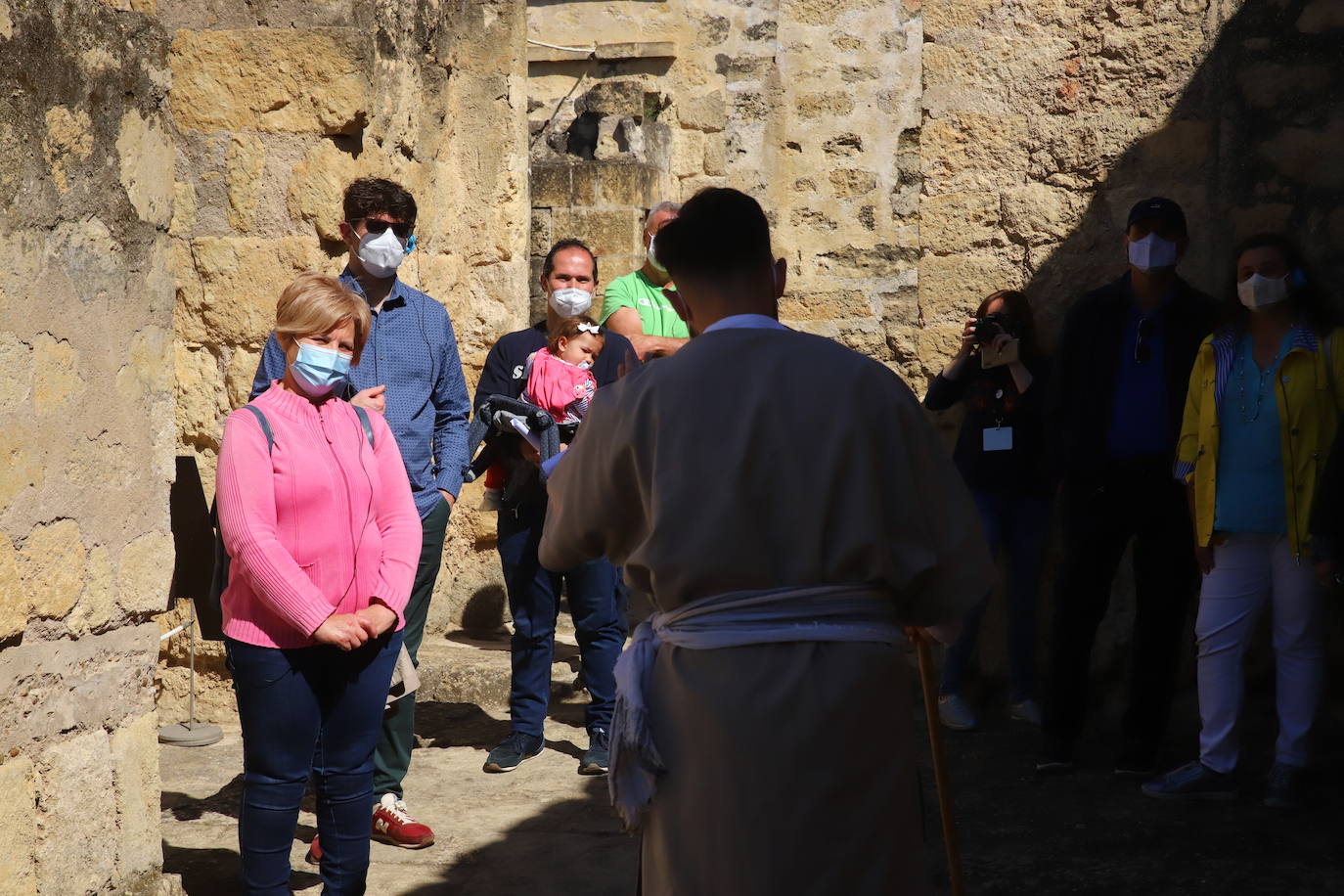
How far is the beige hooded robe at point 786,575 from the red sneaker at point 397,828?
192 centimetres

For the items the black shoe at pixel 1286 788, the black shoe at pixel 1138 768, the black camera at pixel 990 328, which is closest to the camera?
the black shoe at pixel 1286 788

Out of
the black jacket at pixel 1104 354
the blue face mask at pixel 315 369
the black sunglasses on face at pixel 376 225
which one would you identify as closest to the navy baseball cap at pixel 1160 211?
the black jacket at pixel 1104 354

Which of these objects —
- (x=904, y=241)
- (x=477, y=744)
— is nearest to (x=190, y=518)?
(x=477, y=744)

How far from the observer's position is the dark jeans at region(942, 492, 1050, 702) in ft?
16.2

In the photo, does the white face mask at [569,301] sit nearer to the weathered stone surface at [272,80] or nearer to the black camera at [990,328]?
the weathered stone surface at [272,80]

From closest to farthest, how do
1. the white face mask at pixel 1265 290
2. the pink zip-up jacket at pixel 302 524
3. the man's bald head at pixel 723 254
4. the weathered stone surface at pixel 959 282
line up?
the man's bald head at pixel 723 254 → the pink zip-up jacket at pixel 302 524 → the white face mask at pixel 1265 290 → the weathered stone surface at pixel 959 282

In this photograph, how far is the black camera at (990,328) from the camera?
189 inches

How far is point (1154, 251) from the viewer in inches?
171

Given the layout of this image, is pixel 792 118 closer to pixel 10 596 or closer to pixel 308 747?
pixel 308 747

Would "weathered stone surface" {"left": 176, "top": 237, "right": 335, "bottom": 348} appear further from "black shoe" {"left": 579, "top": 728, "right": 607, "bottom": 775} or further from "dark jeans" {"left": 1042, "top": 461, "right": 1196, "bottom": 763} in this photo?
"dark jeans" {"left": 1042, "top": 461, "right": 1196, "bottom": 763}

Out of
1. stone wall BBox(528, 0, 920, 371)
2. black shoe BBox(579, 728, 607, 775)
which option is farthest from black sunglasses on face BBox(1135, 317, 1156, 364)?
stone wall BBox(528, 0, 920, 371)

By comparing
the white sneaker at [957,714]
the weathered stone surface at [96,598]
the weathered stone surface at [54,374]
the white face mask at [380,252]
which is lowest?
the white sneaker at [957,714]

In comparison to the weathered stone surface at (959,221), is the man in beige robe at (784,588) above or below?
below

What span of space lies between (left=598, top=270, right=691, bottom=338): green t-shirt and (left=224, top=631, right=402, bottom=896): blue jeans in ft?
7.37
